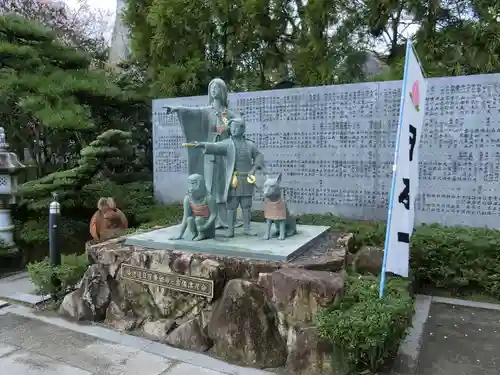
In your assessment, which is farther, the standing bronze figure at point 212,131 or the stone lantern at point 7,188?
the stone lantern at point 7,188

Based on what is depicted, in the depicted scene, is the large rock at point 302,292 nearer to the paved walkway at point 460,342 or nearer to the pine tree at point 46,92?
the paved walkway at point 460,342

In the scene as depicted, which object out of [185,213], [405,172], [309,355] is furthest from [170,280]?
[405,172]

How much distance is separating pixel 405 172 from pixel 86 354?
3256mm

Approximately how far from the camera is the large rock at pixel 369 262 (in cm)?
452

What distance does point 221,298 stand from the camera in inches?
147

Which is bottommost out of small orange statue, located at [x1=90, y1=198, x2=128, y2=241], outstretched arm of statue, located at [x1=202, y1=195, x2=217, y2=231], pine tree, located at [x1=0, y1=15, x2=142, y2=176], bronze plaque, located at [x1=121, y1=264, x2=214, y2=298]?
bronze plaque, located at [x1=121, y1=264, x2=214, y2=298]

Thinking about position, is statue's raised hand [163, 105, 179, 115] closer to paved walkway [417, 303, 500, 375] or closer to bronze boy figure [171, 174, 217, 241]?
bronze boy figure [171, 174, 217, 241]

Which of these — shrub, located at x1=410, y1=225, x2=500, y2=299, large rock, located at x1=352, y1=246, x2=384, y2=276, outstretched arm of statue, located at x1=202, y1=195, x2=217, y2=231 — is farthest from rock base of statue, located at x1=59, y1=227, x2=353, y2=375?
shrub, located at x1=410, y1=225, x2=500, y2=299

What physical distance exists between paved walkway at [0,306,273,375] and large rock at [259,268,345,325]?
56cm

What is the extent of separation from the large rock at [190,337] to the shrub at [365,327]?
1316mm

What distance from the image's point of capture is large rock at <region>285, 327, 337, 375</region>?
10.2 ft

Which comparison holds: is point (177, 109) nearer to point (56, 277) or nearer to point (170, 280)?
point (170, 280)

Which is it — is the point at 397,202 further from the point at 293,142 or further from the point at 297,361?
the point at 293,142

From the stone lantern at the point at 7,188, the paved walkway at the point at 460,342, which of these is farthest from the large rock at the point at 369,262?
the stone lantern at the point at 7,188
